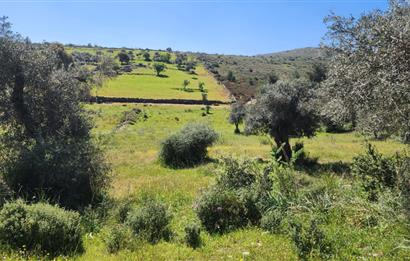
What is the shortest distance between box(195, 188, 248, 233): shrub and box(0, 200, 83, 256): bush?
2919 millimetres

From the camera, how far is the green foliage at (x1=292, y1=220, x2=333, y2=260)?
22.5 feet

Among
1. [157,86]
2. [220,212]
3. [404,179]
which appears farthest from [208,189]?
[157,86]

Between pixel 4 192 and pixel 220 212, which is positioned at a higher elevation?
pixel 220 212

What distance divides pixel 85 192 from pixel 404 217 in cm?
922

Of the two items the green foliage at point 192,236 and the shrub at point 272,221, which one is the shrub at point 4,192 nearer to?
the green foliage at point 192,236

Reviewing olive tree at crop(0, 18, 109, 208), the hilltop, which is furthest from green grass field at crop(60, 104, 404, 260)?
the hilltop

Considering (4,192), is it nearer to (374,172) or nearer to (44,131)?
(44,131)

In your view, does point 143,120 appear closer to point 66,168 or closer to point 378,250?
point 66,168

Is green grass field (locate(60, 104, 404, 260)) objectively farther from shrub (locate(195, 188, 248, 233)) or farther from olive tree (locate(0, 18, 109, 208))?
olive tree (locate(0, 18, 109, 208))

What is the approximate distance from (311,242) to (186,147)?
58.5 feet

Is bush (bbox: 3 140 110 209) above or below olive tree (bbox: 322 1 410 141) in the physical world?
below

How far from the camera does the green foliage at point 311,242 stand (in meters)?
6.87

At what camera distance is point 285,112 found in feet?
78.3

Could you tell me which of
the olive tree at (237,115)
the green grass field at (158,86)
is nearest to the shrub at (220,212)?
the olive tree at (237,115)
